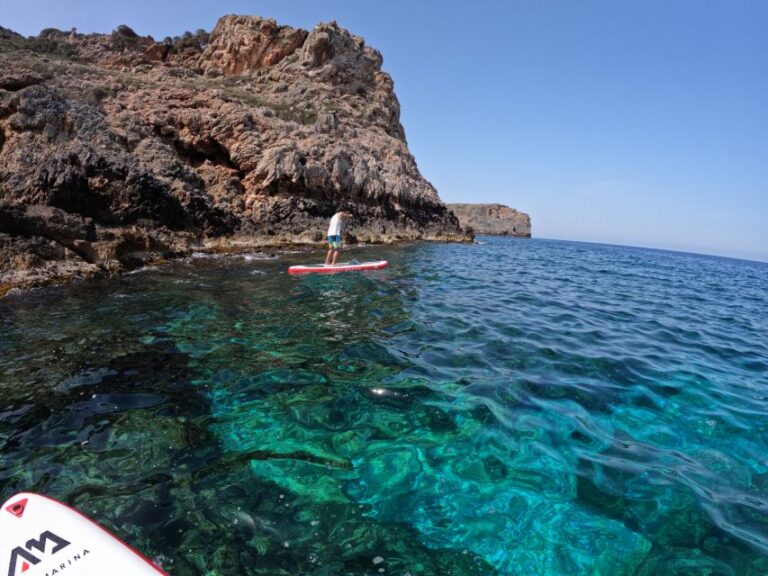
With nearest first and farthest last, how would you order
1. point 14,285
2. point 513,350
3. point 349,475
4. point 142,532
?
point 142,532 → point 349,475 → point 513,350 → point 14,285

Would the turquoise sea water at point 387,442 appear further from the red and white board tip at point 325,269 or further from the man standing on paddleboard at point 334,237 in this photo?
the man standing on paddleboard at point 334,237

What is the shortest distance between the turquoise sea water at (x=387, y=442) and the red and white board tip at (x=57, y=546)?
0.48m

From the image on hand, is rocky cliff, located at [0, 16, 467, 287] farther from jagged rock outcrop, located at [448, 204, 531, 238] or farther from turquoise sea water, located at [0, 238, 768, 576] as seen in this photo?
jagged rock outcrop, located at [448, 204, 531, 238]

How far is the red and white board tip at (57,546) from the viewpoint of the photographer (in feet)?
8.16

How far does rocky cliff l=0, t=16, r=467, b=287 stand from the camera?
15594mm

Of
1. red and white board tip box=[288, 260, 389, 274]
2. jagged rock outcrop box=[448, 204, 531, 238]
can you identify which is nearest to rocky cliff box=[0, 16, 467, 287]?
red and white board tip box=[288, 260, 389, 274]

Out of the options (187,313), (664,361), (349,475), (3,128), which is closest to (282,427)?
(349,475)

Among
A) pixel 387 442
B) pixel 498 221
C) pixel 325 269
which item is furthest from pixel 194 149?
pixel 498 221

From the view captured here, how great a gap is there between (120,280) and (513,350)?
42.7 ft

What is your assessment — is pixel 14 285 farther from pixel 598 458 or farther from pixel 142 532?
pixel 598 458

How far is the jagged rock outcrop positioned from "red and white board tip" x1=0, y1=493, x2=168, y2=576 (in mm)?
132944

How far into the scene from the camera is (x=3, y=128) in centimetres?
1803

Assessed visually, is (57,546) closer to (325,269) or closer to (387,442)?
(387,442)

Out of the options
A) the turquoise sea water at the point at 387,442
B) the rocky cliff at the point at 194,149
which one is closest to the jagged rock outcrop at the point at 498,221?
the rocky cliff at the point at 194,149
